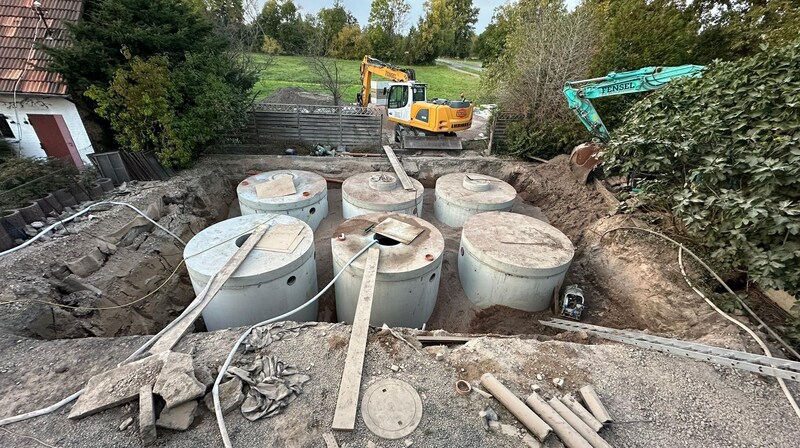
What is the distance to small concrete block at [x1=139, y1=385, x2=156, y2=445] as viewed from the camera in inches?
131

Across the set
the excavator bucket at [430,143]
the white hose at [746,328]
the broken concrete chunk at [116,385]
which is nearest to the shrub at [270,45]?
the excavator bucket at [430,143]

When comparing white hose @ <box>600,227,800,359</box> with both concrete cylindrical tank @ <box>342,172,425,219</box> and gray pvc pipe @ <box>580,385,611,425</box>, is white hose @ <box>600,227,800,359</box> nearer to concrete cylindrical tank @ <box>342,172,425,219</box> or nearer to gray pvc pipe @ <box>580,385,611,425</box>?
gray pvc pipe @ <box>580,385,611,425</box>

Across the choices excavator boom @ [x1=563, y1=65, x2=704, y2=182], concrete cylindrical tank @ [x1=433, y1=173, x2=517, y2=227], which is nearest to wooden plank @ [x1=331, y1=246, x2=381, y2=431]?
concrete cylindrical tank @ [x1=433, y1=173, x2=517, y2=227]

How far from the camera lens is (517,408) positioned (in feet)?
12.2

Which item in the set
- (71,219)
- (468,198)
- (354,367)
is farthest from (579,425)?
(71,219)

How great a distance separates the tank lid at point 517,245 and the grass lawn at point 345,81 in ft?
61.9

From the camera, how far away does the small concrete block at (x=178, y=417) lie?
343 cm

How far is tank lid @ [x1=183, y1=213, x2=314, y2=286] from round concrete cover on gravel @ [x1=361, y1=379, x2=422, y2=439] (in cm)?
307

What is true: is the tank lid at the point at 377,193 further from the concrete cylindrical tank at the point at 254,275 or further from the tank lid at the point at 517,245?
the concrete cylindrical tank at the point at 254,275

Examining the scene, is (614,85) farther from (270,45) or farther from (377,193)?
(270,45)

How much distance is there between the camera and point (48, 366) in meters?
4.16

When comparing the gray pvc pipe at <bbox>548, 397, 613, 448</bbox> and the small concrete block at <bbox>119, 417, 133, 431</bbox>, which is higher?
the small concrete block at <bbox>119, 417, 133, 431</bbox>

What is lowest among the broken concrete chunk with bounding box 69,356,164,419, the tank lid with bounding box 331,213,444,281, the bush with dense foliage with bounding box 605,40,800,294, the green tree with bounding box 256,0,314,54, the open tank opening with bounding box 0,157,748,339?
the open tank opening with bounding box 0,157,748,339

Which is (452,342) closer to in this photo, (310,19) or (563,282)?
(563,282)
